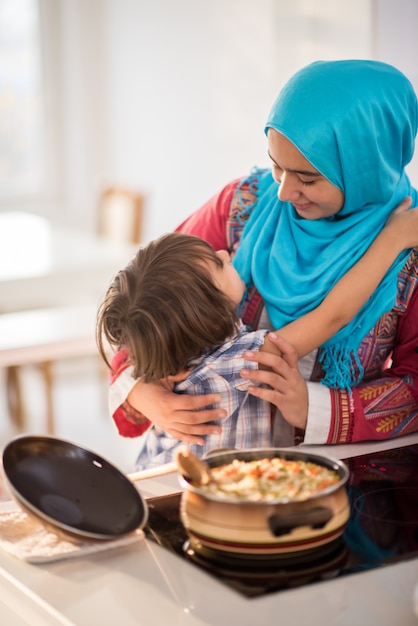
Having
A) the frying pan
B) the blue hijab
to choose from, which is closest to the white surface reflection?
the blue hijab

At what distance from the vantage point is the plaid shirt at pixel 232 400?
57.7 inches

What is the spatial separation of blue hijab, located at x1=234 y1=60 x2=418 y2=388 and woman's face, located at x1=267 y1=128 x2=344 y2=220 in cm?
2

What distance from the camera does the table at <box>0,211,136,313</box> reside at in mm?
3197

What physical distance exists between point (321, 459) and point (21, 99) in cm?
476

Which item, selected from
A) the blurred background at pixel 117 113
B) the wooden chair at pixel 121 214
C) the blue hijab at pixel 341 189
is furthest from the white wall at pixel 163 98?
the blue hijab at pixel 341 189

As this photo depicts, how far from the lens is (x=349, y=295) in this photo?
1512 mm

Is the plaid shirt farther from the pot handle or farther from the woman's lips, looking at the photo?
the pot handle

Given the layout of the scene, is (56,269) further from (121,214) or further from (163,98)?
(163,98)

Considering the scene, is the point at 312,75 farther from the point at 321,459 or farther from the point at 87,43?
the point at 87,43

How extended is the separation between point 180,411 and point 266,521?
1.61 feet

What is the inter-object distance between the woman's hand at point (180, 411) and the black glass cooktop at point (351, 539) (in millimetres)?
227

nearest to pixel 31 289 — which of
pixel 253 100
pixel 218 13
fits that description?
pixel 253 100

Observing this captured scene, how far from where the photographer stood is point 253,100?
169 inches

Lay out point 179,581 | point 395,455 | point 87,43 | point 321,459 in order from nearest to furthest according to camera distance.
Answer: point 179,581
point 321,459
point 395,455
point 87,43
